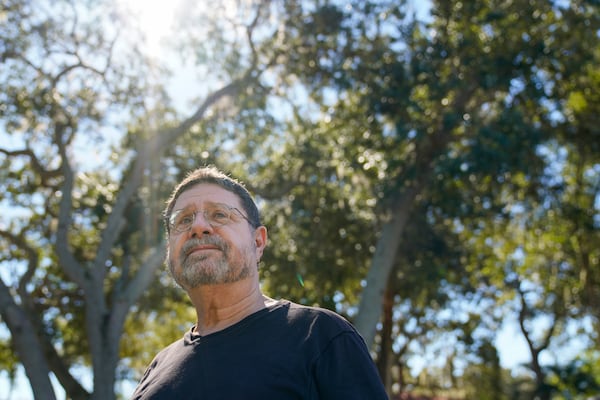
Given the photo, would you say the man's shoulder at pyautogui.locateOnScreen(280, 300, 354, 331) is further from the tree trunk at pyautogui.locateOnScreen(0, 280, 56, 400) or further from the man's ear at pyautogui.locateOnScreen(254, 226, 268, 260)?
the tree trunk at pyautogui.locateOnScreen(0, 280, 56, 400)

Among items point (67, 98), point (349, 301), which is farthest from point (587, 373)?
point (67, 98)

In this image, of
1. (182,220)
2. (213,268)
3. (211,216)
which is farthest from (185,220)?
(213,268)

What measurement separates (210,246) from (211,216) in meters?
0.14

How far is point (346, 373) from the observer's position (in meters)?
1.82

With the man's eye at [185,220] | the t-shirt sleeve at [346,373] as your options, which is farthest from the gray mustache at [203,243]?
the t-shirt sleeve at [346,373]

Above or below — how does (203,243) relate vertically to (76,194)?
below

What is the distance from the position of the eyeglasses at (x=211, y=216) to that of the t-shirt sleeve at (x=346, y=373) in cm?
71

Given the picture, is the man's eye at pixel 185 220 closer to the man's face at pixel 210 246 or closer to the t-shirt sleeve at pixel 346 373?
the man's face at pixel 210 246

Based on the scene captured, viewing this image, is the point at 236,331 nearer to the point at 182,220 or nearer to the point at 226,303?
the point at 226,303

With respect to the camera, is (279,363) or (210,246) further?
(210,246)

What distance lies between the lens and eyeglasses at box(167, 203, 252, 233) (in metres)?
2.39

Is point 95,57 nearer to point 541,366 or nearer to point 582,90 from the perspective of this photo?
point 582,90

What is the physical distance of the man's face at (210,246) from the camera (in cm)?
227

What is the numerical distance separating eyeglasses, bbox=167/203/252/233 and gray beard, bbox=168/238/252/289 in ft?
0.31
